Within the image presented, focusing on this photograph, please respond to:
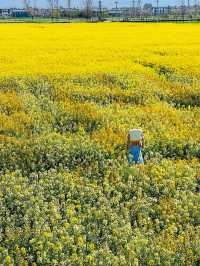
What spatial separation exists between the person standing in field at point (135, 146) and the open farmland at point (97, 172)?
0.18m

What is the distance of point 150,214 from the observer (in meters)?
8.04

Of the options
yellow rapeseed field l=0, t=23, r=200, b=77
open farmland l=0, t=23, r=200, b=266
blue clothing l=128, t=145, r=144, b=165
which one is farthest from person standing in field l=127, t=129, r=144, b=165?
yellow rapeseed field l=0, t=23, r=200, b=77

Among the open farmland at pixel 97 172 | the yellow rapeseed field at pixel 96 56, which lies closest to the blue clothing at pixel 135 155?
the open farmland at pixel 97 172

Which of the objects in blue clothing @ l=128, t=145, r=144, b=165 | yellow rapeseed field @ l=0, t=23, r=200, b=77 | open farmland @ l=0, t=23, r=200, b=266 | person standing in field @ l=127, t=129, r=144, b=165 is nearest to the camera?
open farmland @ l=0, t=23, r=200, b=266

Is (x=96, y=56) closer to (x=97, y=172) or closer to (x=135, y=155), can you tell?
(x=135, y=155)

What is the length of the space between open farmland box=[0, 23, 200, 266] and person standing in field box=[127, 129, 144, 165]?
0.18 metres

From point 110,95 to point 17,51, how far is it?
12.4m

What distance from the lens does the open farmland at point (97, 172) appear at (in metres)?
6.95

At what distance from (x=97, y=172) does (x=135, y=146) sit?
799 mm

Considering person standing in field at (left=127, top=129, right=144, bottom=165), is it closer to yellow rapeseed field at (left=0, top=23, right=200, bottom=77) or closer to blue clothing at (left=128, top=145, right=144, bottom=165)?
blue clothing at (left=128, top=145, right=144, bottom=165)

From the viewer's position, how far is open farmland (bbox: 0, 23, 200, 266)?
6.95 m

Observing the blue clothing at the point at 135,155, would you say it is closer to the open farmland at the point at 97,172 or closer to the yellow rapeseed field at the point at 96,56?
the open farmland at the point at 97,172

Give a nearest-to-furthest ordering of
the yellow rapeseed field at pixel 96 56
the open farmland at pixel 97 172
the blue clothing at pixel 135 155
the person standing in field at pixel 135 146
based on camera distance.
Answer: the open farmland at pixel 97 172 → the person standing in field at pixel 135 146 → the blue clothing at pixel 135 155 → the yellow rapeseed field at pixel 96 56

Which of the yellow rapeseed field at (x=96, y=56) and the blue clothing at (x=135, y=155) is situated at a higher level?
the blue clothing at (x=135, y=155)
